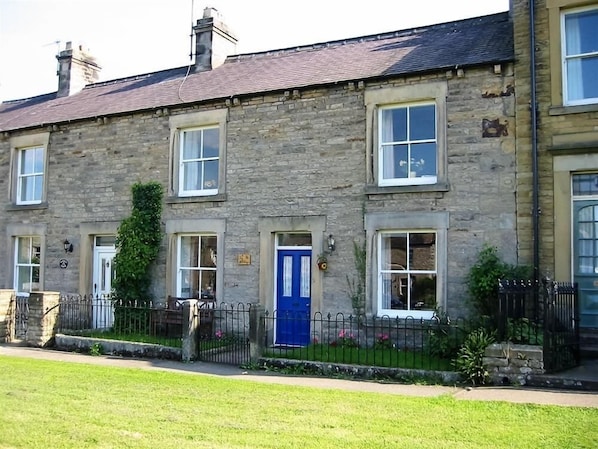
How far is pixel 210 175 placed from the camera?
49.5ft

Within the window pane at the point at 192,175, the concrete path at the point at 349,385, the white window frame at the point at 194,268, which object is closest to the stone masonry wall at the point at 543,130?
the concrete path at the point at 349,385

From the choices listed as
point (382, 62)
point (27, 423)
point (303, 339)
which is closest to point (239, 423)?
point (27, 423)

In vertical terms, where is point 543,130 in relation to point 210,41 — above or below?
below

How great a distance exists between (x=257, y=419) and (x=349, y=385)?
270 cm

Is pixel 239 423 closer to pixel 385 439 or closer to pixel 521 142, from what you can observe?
pixel 385 439

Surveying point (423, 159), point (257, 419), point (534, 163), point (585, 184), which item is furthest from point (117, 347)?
point (585, 184)

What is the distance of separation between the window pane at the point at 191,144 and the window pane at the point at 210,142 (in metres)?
0.17

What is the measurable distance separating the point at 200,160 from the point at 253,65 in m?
3.39

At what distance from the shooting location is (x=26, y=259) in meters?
18.1

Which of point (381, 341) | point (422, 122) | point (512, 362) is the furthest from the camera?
point (422, 122)

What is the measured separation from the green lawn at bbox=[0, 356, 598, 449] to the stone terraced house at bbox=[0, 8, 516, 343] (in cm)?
438

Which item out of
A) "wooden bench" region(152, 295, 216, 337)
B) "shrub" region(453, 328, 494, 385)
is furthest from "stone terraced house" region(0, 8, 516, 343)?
"shrub" region(453, 328, 494, 385)

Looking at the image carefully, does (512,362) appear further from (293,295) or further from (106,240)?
(106,240)

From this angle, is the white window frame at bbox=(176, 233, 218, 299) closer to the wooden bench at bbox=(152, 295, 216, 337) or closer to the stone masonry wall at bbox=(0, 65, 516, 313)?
the stone masonry wall at bbox=(0, 65, 516, 313)
